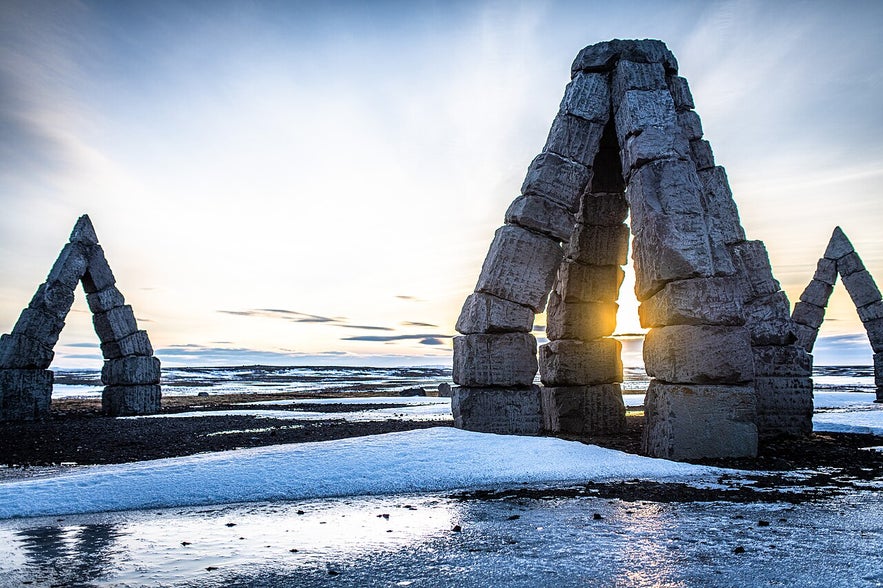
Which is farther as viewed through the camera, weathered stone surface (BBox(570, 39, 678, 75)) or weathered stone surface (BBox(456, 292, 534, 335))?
weathered stone surface (BBox(570, 39, 678, 75))

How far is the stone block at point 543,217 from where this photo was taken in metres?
10.2

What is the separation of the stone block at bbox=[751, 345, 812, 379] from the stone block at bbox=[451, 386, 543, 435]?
13.3 ft

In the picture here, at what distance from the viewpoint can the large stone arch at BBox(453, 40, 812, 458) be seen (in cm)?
837

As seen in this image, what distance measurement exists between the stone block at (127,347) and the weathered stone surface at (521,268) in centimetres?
1146

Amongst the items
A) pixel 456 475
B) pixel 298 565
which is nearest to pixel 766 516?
pixel 456 475

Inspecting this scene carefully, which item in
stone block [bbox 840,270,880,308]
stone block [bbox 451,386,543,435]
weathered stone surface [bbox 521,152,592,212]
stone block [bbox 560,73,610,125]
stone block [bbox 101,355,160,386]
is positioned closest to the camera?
stone block [bbox 451,386,543,435]

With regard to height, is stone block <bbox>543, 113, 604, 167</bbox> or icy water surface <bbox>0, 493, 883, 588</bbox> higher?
stone block <bbox>543, 113, 604, 167</bbox>

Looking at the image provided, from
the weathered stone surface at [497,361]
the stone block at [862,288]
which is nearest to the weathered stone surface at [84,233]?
the weathered stone surface at [497,361]

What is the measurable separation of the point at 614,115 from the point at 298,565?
9189 mm

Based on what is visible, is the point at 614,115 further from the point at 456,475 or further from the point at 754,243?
A: the point at 456,475

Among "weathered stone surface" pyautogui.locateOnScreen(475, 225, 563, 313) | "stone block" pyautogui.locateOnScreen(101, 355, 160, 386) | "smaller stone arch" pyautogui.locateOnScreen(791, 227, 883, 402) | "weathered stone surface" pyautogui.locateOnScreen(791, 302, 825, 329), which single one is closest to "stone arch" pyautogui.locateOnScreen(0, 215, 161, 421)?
"stone block" pyautogui.locateOnScreen(101, 355, 160, 386)

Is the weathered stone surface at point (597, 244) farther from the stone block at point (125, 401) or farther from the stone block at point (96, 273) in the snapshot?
the stone block at point (96, 273)

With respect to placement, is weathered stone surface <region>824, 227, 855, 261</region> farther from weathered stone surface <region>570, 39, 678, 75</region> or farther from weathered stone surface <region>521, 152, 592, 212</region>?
weathered stone surface <region>521, 152, 592, 212</region>

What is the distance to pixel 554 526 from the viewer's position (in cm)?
489
